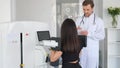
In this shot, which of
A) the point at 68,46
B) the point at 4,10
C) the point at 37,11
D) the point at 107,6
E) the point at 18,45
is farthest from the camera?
the point at 37,11

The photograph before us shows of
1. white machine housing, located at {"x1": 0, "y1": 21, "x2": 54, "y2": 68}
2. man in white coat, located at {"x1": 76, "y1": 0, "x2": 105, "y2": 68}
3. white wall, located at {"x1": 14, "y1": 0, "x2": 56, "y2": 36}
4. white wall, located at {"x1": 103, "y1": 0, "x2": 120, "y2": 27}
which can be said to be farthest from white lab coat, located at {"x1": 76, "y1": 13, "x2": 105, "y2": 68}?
white wall, located at {"x1": 14, "y1": 0, "x2": 56, "y2": 36}

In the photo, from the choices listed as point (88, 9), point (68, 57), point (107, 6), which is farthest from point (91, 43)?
point (107, 6)

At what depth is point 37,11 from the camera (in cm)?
484

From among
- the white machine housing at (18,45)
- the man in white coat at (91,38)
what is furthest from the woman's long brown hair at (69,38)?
the man in white coat at (91,38)

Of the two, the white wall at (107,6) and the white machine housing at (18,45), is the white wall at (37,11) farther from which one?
the white machine housing at (18,45)

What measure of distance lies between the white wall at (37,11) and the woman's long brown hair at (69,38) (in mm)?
2552

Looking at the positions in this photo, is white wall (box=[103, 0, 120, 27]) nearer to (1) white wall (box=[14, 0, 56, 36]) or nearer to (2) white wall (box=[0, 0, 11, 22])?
(1) white wall (box=[14, 0, 56, 36])

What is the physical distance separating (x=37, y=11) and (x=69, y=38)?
8.85 ft

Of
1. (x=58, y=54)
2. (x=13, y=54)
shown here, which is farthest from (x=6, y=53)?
(x=58, y=54)

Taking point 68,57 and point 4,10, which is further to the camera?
point 4,10

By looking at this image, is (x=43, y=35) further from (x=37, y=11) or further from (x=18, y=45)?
(x=37, y=11)

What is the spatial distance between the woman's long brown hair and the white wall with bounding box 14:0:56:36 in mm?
2552

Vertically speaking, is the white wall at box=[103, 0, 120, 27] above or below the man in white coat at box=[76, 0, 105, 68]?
above

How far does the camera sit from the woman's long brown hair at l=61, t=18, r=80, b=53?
2234 mm
